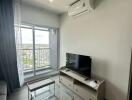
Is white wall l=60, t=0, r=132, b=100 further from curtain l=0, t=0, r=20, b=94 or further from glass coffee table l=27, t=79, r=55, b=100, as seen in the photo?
curtain l=0, t=0, r=20, b=94

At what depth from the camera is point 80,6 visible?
236cm

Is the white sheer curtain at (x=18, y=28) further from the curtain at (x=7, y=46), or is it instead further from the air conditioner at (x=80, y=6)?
the air conditioner at (x=80, y=6)

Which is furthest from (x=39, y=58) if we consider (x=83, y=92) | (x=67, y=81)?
(x=83, y=92)

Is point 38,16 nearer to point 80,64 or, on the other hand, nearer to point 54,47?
point 54,47

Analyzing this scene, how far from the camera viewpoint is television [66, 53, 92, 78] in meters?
2.22

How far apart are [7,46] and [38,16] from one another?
4.88 feet

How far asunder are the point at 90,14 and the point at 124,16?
0.88m

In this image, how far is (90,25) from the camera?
7.95 ft

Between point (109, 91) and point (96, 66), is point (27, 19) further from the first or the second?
point (109, 91)

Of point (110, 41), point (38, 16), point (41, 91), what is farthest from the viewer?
point (38, 16)

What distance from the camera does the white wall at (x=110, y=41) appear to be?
176cm

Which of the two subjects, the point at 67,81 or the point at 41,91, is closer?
the point at 41,91

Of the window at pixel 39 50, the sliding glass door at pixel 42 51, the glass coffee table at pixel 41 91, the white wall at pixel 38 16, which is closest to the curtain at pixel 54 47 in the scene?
the window at pixel 39 50

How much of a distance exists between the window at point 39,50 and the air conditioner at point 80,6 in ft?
4.87
